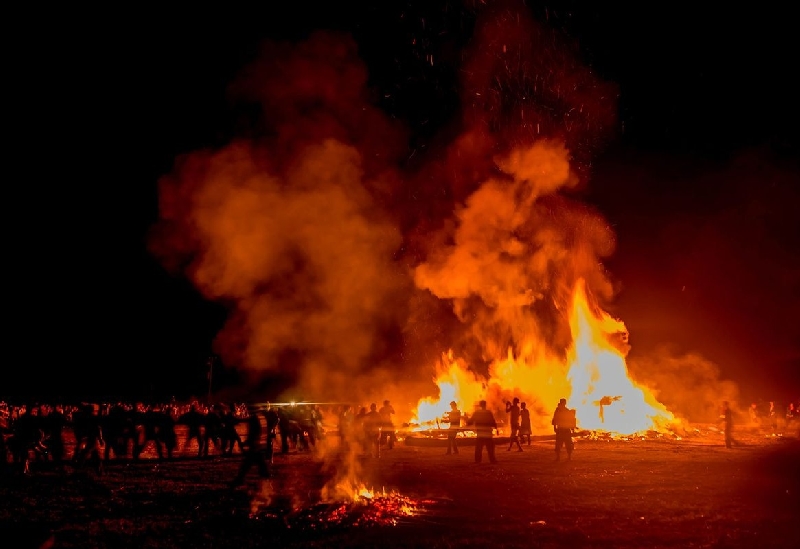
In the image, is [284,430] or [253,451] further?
[284,430]

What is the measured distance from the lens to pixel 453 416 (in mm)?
19516

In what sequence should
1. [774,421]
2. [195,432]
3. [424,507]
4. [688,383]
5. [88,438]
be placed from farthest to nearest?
[688,383] → [774,421] → [195,432] → [88,438] → [424,507]

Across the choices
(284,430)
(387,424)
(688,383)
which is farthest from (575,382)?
(688,383)

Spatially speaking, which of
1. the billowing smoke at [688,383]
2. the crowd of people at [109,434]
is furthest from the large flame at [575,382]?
the crowd of people at [109,434]

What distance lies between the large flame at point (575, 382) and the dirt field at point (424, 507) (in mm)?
11827

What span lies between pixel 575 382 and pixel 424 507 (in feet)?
64.0

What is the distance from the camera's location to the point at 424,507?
984 cm

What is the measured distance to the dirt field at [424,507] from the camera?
7781 millimetres

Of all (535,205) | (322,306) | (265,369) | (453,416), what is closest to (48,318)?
(265,369)

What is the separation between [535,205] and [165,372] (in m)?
36.1

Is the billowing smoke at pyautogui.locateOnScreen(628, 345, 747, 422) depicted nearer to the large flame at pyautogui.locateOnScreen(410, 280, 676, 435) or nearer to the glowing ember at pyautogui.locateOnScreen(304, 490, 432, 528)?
the large flame at pyautogui.locateOnScreen(410, 280, 676, 435)

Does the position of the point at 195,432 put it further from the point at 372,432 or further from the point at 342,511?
the point at 342,511

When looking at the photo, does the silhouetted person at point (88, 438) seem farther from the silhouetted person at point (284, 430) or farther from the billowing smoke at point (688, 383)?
the billowing smoke at point (688, 383)

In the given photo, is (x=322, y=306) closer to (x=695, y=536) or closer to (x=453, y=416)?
(x=453, y=416)
